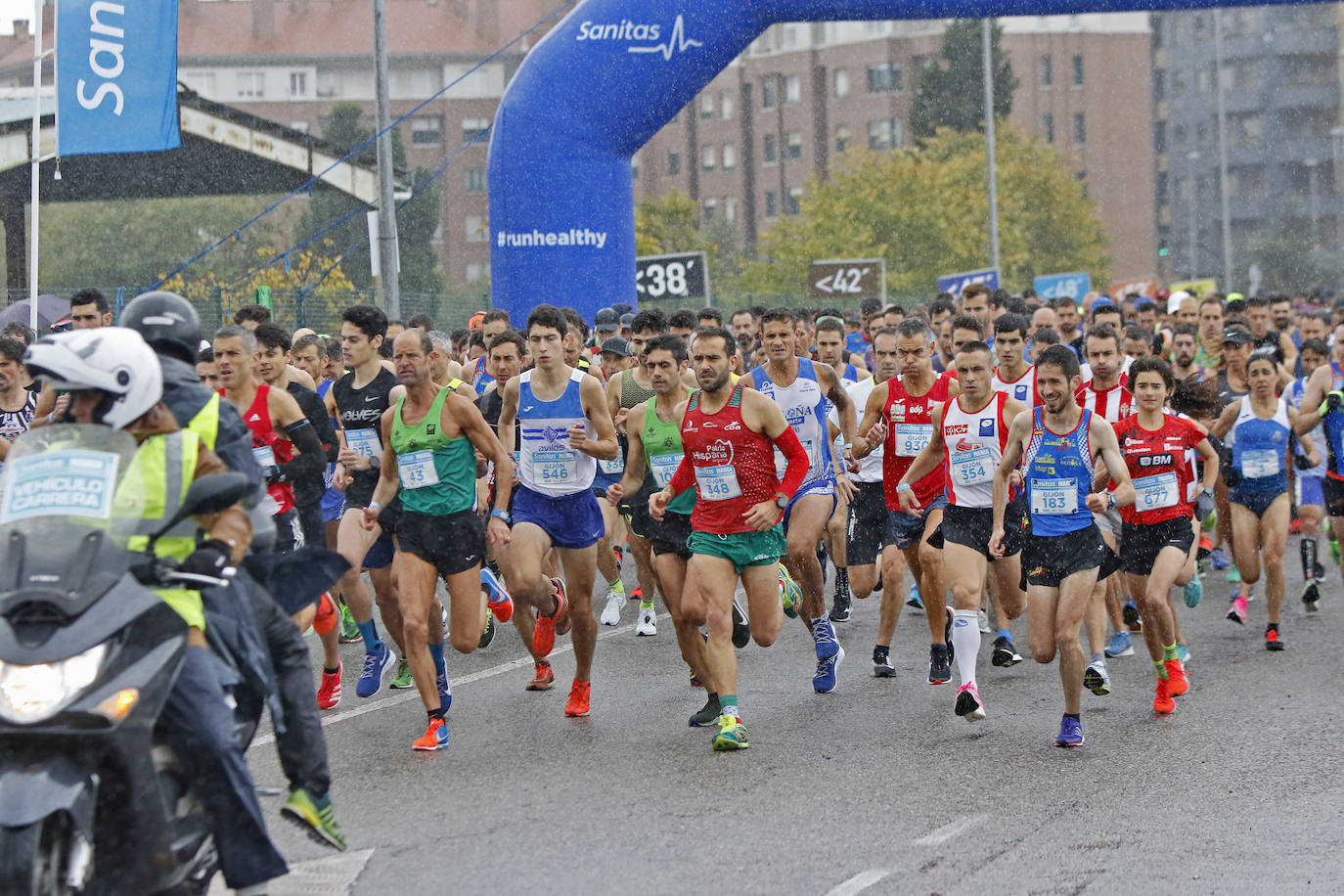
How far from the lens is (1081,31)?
93.9 m

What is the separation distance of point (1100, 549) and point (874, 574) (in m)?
2.43

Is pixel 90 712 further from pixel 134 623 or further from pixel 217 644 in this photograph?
pixel 217 644

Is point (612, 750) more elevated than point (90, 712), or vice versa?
point (90, 712)

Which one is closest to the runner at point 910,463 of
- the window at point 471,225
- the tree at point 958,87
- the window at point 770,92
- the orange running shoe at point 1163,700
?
the orange running shoe at point 1163,700

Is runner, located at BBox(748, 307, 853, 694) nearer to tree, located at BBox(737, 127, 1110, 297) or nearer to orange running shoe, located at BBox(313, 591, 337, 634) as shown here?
orange running shoe, located at BBox(313, 591, 337, 634)

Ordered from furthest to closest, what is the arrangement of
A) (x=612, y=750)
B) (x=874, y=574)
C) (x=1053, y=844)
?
(x=874, y=574)
(x=612, y=750)
(x=1053, y=844)

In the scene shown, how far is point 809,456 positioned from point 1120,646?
7.45 ft

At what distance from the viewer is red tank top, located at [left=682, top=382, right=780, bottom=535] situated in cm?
855

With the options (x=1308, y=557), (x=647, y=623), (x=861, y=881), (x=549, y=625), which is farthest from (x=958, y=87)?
(x=861, y=881)

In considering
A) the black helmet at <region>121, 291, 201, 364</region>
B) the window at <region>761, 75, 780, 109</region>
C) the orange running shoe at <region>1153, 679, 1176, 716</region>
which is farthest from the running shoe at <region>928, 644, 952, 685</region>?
the window at <region>761, 75, 780, 109</region>

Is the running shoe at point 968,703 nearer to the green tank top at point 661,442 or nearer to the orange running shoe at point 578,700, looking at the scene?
the green tank top at point 661,442

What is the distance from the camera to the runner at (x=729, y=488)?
334 inches

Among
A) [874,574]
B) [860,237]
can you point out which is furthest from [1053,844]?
[860,237]

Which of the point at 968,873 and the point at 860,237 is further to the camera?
the point at 860,237
